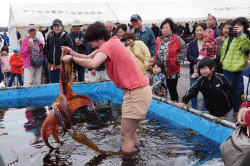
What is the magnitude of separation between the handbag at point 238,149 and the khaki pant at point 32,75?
7.61 m

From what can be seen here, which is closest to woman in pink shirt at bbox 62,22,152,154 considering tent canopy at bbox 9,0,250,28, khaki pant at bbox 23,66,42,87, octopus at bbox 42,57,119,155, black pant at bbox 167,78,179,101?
octopus at bbox 42,57,119,155

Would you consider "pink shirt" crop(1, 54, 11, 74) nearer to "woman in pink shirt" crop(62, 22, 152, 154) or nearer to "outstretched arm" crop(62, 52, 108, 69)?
"woman in pink shirt" crop(62, 22, 152, 154)

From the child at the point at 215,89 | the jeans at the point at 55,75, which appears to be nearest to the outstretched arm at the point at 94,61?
the child at the point at 215,89

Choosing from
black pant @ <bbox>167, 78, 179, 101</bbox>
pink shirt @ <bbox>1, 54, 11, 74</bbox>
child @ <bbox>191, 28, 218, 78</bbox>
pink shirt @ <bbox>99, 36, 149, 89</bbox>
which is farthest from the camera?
pink shirt @ <bbox>1, 54, 11, 74</bbox>

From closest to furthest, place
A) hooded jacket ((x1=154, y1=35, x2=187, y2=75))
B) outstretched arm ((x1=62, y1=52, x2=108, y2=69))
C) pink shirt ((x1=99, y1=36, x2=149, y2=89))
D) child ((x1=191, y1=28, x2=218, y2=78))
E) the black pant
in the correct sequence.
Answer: outstretched arm ((x1=62, y1=52, x2=108, y2=69)) < pink shirt ((x1=99, y1=36, x2=149, y2=89)) < child ((x1=191, y1=28, x2=218, y2=78)) < hooded jacket ((x1=154, y1=35, x2=187, y2=75)) < the black pant

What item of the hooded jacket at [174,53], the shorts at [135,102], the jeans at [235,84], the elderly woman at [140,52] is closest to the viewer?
the shorts at [135,102]

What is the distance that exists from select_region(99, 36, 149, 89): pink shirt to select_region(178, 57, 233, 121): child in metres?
1.65

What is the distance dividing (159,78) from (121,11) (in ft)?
36.3

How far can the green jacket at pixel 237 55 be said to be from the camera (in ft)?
19.5

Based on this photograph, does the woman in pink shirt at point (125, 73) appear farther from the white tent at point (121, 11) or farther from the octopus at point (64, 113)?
the white tent at point (121, 11)

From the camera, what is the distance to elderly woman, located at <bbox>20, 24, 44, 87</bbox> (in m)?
8.70

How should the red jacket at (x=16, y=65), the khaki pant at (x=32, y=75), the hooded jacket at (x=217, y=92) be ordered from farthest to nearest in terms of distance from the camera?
the red jacket at (x=16, y=65), the khaki pant at (x=32, y=75), the hooded jacket at (x=217, y=92)

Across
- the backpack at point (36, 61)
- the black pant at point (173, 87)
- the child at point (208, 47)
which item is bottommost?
the black pant at point (173, 87)

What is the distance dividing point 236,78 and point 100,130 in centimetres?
322
